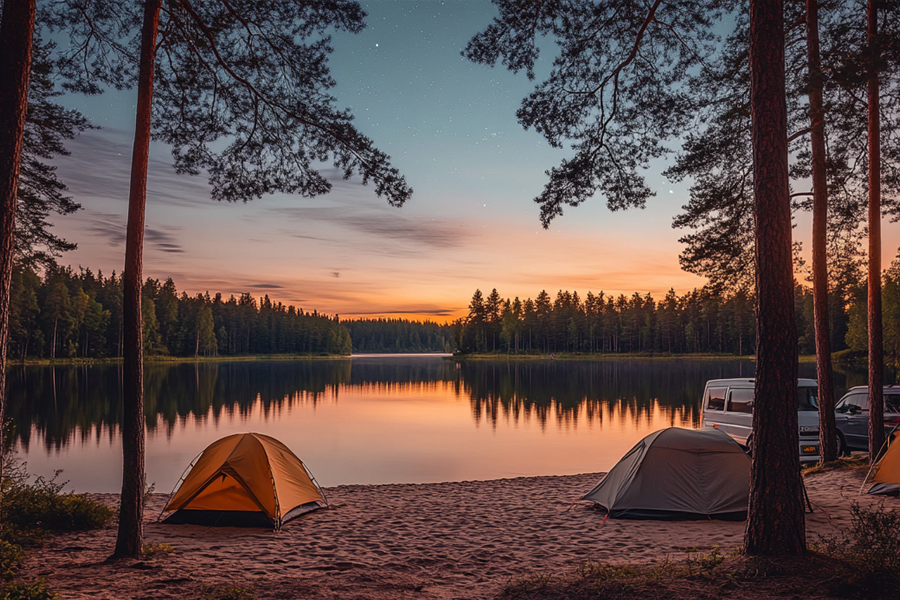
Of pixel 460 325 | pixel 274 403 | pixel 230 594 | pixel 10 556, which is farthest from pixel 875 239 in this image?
pixel 460 325

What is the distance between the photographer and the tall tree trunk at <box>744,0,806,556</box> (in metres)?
6.57

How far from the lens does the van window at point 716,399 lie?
54.7 ft

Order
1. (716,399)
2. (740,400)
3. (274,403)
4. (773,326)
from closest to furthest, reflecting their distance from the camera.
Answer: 1. (773,326)
2. (740,400)
3. (716,399)
4. (274,403)

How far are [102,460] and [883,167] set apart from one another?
2566 centimetres

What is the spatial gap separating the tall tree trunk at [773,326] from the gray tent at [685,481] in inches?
165

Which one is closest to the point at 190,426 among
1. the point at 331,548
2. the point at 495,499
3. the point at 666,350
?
the point at 495,499

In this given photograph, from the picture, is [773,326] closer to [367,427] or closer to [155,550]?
[155,550]

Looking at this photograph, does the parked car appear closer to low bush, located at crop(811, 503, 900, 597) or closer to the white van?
the white van

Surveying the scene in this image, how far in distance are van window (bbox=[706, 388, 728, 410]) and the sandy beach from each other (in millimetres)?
3582

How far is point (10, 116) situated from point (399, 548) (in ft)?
24.3

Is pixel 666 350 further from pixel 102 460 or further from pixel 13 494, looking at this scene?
pixel 13 494

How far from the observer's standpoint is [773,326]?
21.8 ft

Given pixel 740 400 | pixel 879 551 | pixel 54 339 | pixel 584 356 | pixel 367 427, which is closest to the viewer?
pixel 879 551

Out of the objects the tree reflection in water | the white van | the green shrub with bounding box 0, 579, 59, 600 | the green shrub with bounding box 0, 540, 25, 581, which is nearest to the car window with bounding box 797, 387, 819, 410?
the white van
